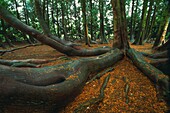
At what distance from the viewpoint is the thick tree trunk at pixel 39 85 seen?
180 centimetres

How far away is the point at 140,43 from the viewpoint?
37.5 ft

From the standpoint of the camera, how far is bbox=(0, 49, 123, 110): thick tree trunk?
1798 mm

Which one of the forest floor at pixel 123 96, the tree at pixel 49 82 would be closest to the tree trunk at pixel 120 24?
the tree at pixel 49 82

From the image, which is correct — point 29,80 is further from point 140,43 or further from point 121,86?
point 140,43

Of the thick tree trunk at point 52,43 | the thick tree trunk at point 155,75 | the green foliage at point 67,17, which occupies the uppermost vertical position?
the green foliage at point 67,17

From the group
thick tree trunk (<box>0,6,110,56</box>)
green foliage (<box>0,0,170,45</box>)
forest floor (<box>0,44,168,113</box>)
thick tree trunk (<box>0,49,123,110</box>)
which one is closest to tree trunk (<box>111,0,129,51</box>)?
thick tree trunk (<box>0,6,110,56</box>)

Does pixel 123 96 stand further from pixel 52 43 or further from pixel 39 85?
pixel 52 43

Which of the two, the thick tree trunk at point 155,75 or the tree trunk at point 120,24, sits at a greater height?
the tree trunk at point 120,24

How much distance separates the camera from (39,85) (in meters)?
2.16

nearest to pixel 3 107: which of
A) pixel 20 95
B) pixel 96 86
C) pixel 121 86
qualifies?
pixel 20 95

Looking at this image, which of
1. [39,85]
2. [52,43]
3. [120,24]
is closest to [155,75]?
[39,85]

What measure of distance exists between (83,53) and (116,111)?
12.7 feet

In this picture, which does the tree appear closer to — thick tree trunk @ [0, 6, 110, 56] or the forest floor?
the forest floor

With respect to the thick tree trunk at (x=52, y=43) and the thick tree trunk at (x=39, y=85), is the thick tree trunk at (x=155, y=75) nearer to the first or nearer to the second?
the thick tree trunk at (x=39, y=85)
